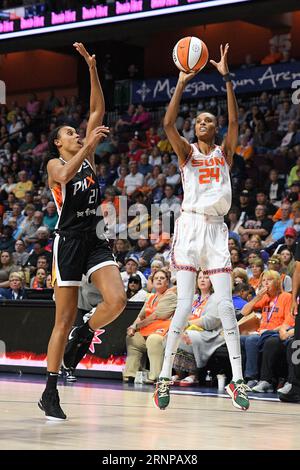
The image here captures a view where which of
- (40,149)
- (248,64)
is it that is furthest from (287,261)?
(40,149)

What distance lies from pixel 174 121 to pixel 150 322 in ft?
14.3

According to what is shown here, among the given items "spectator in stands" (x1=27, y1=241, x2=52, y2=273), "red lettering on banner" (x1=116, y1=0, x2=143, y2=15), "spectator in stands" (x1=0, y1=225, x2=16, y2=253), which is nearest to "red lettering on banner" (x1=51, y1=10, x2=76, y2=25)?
"red lettering on banner" (x1=116, y1=0, x2=143, y2=15)

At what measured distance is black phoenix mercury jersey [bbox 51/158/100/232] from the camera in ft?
21.2

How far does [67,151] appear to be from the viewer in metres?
6.64

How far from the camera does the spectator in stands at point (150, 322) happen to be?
10773 mm

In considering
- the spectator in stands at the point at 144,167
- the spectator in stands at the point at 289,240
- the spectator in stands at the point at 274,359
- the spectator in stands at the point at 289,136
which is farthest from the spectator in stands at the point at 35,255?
the spectator in stands at the point at 274,359

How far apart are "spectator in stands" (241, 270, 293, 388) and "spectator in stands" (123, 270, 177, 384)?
1.10 meters

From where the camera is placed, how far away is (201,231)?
6941 mm

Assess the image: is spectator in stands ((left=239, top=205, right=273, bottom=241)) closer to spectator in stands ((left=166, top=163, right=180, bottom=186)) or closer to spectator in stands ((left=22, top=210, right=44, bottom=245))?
spectator in stands ((left=166, top=163, right=180, bottom=186))

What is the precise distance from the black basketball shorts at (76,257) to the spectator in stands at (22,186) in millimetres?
12732

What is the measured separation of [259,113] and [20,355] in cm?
777

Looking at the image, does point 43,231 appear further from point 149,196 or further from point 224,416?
point 224,416

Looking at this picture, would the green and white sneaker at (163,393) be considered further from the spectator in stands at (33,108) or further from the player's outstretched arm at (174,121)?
the spectator in stands at (33,108)
